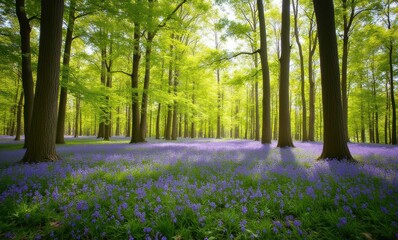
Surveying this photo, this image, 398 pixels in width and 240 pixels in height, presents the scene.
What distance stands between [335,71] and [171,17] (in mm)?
11238

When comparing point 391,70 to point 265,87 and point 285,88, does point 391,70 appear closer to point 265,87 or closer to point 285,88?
point 265,87

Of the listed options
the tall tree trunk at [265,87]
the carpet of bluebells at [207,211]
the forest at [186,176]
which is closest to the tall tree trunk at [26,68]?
the forest at [186,176]

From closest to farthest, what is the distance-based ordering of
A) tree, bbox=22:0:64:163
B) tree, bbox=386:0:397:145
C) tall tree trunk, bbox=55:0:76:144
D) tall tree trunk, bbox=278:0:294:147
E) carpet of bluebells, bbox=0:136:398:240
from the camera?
carpet of bluebells, bbox=0:136:398:240, tree, bbox=22:0:64:163, tall tree trunk, bbox=278:0:294:147, tall tree trunk, bbox=55:0:76:144, tree, bbox=386:0:397:145

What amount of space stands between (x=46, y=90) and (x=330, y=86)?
1030 cm

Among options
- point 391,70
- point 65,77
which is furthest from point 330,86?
point 391,70

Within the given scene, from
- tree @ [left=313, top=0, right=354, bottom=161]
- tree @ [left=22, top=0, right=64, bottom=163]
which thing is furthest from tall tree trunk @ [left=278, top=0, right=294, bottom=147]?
tree @ [left=22, top=0, right=64, bottom=163]

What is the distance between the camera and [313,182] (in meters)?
4.34

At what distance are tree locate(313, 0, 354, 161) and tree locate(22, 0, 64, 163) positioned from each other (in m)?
9.69

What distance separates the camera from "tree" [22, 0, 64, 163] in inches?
280

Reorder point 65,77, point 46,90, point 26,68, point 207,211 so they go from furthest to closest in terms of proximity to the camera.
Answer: point 65,77
point 26,68
point 46,90
point 207,211

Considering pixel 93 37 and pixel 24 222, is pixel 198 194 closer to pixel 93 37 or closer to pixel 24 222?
pixel 24 222

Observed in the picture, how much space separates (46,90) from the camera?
7234mm

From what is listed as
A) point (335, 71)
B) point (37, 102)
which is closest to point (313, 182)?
point (335, 71)

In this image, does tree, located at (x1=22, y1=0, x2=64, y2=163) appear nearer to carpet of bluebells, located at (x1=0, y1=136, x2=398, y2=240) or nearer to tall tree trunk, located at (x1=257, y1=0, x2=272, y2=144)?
carpet of bluebells, located at (x1=0, y1=136, x2=398, y2=240)
